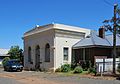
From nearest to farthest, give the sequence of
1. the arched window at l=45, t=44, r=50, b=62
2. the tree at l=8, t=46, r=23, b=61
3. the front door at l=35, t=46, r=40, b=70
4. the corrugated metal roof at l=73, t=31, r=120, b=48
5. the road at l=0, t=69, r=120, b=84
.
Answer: the road at l=0, t=69, r=120, b=84
the corrugated metal roof at l=73, t=31, r=120, b=48
the arched window at l=45, t=44, r=50, b=62
the front door at l=35, t=46, r=40, b=70
the tree at l=8, t=46, r=23, b=61

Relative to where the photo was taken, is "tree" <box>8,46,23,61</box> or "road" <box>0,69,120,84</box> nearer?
"road" <box>0,69,120,84</box>

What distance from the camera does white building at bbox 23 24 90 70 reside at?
115ft

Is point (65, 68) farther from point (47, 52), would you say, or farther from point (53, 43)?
point (47, 52)

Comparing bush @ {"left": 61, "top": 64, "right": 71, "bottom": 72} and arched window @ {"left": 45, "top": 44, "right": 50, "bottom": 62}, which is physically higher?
arched window @ {"left": 45, "top": 44, "right": 50, "bottom": 62}

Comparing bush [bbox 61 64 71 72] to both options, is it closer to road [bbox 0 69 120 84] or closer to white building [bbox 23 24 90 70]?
white building [bbox 23 24 90 70]

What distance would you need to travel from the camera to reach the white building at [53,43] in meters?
35.1

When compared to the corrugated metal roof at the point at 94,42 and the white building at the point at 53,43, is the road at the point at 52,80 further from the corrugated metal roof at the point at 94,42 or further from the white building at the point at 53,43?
the corrugated metal roof at the point at 94,42

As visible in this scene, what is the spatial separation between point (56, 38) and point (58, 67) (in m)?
3.67

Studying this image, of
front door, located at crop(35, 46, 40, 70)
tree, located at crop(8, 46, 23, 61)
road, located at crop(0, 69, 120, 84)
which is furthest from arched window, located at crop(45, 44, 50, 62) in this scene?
tree, located at crop(8, 46, 23, 61)

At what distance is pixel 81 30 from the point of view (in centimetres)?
3794

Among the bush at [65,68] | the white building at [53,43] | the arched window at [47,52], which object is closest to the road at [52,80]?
the bush at [65,68]

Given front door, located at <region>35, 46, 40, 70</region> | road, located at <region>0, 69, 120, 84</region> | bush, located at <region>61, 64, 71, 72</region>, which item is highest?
front door, located at <region>35, 46, 40, 70</region>

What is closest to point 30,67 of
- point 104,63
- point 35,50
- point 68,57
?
point 35,50

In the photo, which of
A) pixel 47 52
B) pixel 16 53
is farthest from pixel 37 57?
pixel 16 53
